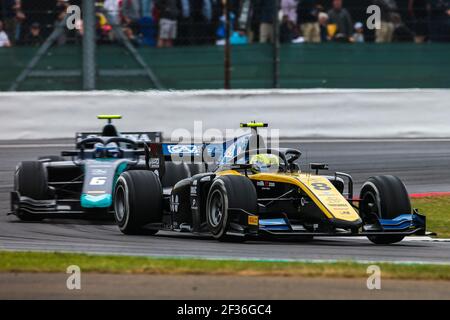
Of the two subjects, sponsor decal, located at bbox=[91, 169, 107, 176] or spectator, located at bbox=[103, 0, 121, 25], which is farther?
spectator, located at bbox=[103, 0, 121, 25]

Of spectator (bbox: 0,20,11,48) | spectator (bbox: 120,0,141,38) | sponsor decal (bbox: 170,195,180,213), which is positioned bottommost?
sponsor decal (bbox: 170,195,180,213)

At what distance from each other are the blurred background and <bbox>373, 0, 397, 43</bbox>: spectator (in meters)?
0.02

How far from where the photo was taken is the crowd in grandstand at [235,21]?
18891mm

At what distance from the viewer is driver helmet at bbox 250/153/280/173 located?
38.8 feet

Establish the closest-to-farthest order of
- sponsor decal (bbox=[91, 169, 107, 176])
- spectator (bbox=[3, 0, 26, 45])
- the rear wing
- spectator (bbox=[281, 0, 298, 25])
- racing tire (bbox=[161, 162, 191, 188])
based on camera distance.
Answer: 1. racing tire (bbox=[161, 162, 191, 188])
2. sponsor decal (bbox=[91, 169, 107, 176])
3. the rear wing
4. spectator (bbox=[3, 0, 26, 45])
5. spectator (bbox=[281, 0, 298, 25])

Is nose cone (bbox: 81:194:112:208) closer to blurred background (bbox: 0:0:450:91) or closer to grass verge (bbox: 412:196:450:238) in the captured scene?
grass verge (bbox: 412:196:450:238)

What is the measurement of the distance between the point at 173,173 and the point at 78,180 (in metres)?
1.41

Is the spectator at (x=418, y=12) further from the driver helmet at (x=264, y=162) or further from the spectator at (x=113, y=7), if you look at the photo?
the driver helmet at (x=264, y=162)

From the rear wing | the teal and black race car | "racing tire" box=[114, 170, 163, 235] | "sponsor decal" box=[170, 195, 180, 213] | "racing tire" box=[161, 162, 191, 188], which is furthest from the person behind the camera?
the rear wing

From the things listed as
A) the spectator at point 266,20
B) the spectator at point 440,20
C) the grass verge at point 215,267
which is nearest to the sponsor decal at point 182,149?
the grass verge at point 215,267

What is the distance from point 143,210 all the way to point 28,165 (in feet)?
7.46

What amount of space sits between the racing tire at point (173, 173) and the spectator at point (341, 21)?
6604 millimetres

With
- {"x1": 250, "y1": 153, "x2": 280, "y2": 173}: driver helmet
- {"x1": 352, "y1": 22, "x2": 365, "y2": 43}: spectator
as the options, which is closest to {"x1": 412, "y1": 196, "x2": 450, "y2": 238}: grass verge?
{"x1": 250, "y1": 153, "x2": 280, "y2": 173}: driver helmet

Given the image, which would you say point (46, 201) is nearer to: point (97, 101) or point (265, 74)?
point (97, 101)
